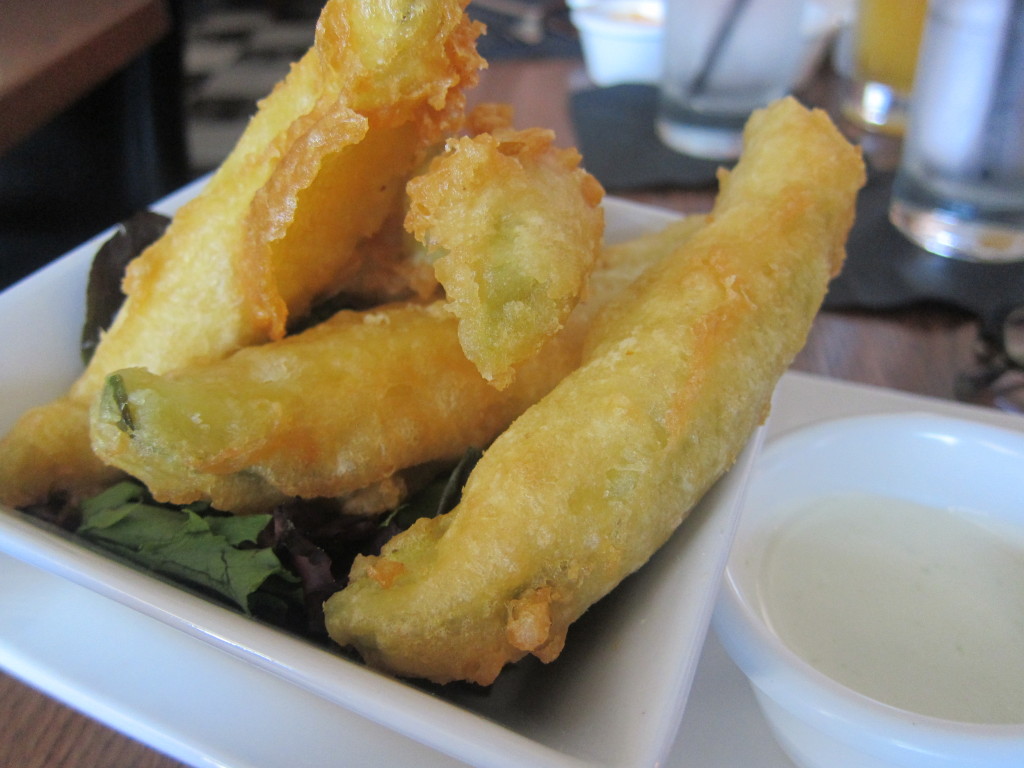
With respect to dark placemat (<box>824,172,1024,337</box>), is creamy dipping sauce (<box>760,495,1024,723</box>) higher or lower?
higher

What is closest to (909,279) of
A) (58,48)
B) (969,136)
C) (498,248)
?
(969,136)

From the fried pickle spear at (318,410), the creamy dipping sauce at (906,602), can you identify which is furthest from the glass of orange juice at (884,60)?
the fried pickle spear at (318,410)

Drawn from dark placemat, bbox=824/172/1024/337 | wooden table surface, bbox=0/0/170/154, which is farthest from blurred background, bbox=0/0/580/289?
dark placemat, bbox=824/172/1024/337

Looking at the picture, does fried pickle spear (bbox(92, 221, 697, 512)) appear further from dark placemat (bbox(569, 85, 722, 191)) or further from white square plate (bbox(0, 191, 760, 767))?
dark placemat (bbox(569, 85, 722, 191))

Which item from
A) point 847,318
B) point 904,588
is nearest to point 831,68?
point 847,318

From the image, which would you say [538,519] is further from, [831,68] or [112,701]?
[831,68]

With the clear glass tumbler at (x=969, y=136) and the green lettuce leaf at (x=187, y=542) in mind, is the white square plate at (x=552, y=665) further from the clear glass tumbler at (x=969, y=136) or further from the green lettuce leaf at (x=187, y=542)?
the clear glass tumbler at (x=969, y=136)
